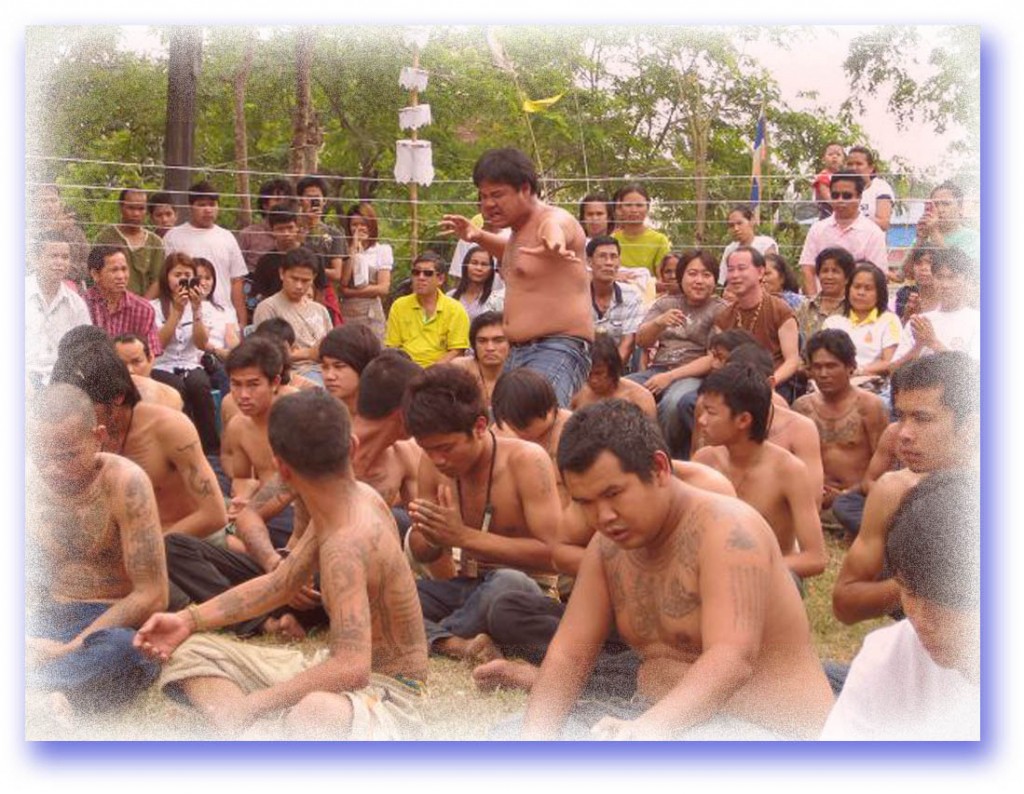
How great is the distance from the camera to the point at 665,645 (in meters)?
4.48

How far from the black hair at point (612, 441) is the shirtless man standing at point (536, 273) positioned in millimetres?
3629

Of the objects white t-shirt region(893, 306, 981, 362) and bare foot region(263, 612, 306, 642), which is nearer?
bare foot region(263, 612, 306, 642)

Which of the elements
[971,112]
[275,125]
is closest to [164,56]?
[971,112]

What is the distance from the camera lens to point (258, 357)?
7316 mm

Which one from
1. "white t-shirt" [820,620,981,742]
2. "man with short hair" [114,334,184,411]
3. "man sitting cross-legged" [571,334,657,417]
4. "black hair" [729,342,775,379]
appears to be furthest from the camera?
"man sitting cross-legged" [571,334,657,417]

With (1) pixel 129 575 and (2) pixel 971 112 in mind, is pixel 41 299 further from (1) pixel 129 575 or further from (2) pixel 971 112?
(2) pixel 971 112

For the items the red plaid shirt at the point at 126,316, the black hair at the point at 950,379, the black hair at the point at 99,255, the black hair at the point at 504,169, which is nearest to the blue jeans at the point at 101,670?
the black hair at the point at 950,379

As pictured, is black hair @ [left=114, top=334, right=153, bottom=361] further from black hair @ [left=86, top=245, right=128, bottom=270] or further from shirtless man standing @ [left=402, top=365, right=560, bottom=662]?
shirtless man standing @ [left=402, top=365, right=560, bottom=662]

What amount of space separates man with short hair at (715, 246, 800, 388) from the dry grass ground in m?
3.16

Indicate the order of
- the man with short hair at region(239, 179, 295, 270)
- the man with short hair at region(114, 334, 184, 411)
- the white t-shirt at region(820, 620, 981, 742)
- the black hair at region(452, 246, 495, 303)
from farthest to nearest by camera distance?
the black hair at region(452, 246, 495, 303) → the man with short hair at region(239, 179, 295, 270) → the man with short hair at region(114, 334, 184, 411) → the white t-shirt at region(820, 620, 981, 742)

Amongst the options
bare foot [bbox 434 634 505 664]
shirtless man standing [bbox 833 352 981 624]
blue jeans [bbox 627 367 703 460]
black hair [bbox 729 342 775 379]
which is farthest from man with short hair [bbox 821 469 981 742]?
blue jeans [bbox 627 367 703 460]

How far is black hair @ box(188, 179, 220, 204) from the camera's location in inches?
413

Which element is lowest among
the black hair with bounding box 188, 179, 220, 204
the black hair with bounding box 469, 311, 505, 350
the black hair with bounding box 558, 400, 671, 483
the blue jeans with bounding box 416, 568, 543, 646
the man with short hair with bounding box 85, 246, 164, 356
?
the blue jeans with bounding box 416, 568, 543, 646

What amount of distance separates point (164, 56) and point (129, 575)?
3.48 metres
